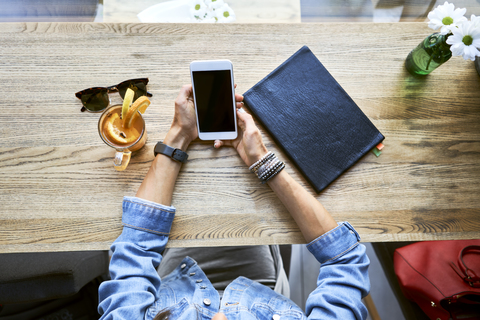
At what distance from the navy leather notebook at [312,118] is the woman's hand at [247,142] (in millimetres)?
52

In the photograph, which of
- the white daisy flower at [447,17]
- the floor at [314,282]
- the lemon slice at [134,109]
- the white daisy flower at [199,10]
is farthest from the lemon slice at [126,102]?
the floor at [314,282]

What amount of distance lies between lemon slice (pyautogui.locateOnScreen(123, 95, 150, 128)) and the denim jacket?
223 millimetres

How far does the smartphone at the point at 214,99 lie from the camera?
785 millimetres

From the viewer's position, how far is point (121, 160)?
0.79 meters

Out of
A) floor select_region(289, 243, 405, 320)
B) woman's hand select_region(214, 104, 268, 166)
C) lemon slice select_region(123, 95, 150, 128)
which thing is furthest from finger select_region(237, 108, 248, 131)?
floor select_region(289, 243, 405, 320)

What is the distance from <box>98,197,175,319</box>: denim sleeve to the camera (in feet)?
2.36

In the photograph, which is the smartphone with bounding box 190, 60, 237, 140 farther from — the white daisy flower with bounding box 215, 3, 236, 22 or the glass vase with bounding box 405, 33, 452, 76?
the glass vase with bounding box 405, 33, 452, 76

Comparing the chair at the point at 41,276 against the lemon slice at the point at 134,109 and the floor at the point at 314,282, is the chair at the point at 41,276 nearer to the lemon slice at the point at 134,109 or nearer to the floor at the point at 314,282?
the lemon slice at the point at 134,109

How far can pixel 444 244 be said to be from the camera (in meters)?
1.10

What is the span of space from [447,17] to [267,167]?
2.11 ft

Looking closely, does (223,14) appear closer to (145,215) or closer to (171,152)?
(171,152)

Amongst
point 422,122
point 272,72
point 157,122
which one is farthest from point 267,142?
point 422,122

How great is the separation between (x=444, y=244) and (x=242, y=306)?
0.86 metres

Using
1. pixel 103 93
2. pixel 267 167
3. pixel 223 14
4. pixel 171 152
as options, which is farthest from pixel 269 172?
pixel 223 14
